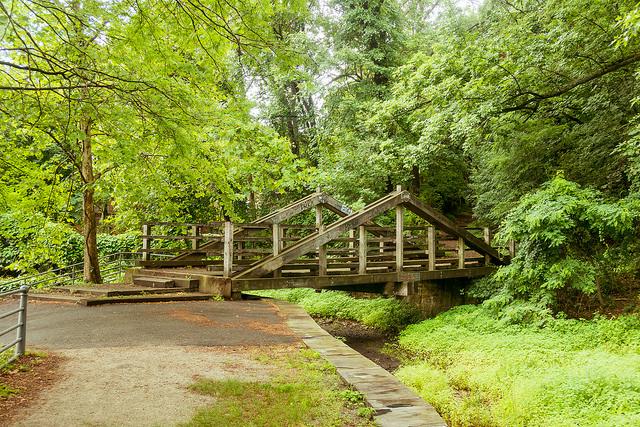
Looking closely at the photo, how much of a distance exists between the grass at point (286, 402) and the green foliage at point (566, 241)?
7059 millimetres

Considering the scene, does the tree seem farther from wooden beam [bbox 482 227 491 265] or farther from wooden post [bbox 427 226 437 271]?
wooden beam [bbox 482 227 491 265]

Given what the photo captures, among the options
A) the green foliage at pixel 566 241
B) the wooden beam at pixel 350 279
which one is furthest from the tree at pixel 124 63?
the green foliage at pixel 566 241

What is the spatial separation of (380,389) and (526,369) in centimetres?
425

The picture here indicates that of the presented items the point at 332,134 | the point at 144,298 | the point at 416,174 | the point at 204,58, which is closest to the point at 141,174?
the point at 144,298

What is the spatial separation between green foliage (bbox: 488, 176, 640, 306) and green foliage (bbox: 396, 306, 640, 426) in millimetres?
965

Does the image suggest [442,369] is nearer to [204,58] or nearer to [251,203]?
[204,58]

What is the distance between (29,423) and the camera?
3.92 metres

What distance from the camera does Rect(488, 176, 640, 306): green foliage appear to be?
9.91m

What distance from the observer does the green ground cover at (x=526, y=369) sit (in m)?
6.14

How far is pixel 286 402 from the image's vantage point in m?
4.56

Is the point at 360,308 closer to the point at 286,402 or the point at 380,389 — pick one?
the point at 380,389

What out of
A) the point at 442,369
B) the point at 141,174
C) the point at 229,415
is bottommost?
the point at 442,369

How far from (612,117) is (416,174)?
1014 cm

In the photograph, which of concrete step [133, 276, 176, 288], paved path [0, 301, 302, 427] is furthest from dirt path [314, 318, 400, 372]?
concrete step [133, 276, 176, 288]
